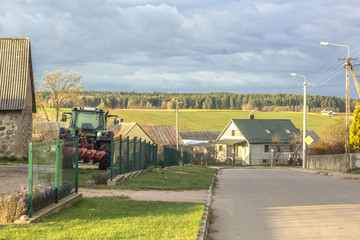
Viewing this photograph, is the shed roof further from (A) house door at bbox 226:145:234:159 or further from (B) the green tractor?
(B) the green tractor

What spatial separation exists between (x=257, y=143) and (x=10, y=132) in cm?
5478

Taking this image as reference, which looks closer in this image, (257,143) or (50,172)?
(50,172)

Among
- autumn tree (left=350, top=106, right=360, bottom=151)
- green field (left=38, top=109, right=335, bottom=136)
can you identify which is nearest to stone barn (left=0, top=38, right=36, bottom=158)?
autumn tree (left=350, top=106, right=360, bottom=151)

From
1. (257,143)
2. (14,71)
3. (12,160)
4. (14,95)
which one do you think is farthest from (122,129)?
(14,95)

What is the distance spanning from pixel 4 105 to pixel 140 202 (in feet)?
57.0

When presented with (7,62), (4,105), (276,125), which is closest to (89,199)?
(4,105)

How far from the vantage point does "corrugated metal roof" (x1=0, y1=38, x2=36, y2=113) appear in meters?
27.6

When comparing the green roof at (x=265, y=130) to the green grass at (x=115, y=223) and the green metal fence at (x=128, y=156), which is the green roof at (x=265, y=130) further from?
the green grass at (x=115, y=223)

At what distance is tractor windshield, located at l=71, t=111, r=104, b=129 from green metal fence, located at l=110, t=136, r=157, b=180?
2.56 meters

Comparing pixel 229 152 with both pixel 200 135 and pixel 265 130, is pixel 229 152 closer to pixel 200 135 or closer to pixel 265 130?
pixel 265 130

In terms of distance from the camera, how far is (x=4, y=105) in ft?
90.0

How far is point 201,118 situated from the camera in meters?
120

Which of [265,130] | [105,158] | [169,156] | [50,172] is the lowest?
[169,156]

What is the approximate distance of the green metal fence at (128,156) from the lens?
18830mm
